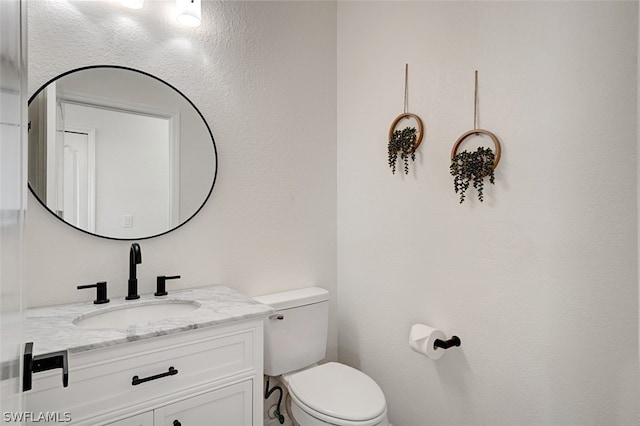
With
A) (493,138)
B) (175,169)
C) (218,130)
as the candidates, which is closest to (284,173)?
(218,130)

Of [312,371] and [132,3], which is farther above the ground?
[132,3]

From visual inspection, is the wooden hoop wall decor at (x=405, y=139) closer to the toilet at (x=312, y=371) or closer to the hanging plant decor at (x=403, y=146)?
the hanging plant decor at (x=403, y=146)

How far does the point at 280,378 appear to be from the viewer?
6.25 feet

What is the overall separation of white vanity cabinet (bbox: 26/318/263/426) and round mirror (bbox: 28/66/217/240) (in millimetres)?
583

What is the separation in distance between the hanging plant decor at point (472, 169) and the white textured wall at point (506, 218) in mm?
60

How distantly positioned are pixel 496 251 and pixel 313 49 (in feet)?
4.97

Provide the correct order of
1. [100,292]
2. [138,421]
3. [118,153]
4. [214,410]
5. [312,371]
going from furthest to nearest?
[312,371] → [118,153] → [100,292] → [214,410] → [138,421]

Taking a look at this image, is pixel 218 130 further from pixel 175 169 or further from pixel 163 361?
pixel 163 361

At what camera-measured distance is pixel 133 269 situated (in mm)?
1492

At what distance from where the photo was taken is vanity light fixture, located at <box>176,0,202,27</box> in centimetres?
155

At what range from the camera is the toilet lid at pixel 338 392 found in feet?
4.75

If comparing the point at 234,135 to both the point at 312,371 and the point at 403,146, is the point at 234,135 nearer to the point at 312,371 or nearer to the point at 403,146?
the point at 403,146

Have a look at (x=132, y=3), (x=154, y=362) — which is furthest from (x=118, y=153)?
(x=154, y=362)

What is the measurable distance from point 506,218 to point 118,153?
5.42 ft
